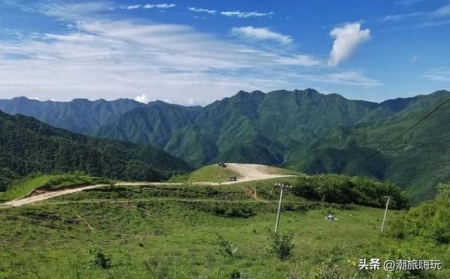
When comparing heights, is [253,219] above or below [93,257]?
below

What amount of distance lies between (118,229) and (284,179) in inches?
1860

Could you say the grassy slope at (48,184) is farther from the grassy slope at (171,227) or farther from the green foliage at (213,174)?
the green foliage at (213,174)

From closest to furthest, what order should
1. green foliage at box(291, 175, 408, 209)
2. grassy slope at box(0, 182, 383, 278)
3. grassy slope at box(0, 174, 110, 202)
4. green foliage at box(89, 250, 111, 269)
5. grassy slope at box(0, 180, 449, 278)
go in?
green foliage at box(89, 250, 111, 269) → grassy slope at box(0, 180, 449, 278) → grassy slope at box(0, 182, 383, 278) → grassy slope at box(0, 174, 110, 202) → green foliage at box(291, 175, 408, 209)

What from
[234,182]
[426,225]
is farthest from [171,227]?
[234,182]

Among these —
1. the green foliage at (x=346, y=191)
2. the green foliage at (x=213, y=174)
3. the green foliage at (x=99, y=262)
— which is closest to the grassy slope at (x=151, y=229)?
the green foliage at (x=99, y=262)

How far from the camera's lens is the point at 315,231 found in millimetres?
52750

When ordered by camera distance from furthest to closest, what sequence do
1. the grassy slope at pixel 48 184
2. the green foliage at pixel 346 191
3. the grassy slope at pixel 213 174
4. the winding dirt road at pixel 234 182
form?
the grassy slope at pixel 213 174, the green foliage at pixel 346 191, the grassy slope at pixel 48 184, the winding dirt road at pixel 234 182

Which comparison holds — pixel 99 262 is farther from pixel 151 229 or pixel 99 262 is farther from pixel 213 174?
pixel 213 174

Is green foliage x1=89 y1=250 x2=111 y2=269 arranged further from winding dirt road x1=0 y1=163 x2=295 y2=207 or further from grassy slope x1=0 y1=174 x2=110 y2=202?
grassy slope x1=0 y1=174 x2=110 y2=202

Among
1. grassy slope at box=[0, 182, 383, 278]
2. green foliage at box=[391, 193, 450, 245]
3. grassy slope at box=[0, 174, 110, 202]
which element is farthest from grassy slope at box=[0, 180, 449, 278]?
grassy slope at box=[0, 174, 110, 202]

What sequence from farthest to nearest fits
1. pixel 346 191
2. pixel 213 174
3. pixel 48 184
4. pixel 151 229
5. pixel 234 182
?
pixel 213 174 → pixel 346 191 → pixel 234 182 → pixel 48 184 → pixel 151 229

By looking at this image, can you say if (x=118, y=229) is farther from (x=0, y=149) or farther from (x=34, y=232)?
(x=0, y=149)

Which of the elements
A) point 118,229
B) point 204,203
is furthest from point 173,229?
point 204,203

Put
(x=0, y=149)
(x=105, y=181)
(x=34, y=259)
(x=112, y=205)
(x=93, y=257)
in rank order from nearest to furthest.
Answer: (x=93, y=257) < (x=34, y=259) < (x=112, y=205) < (x=105, y=181) < (x=0, y=149)
